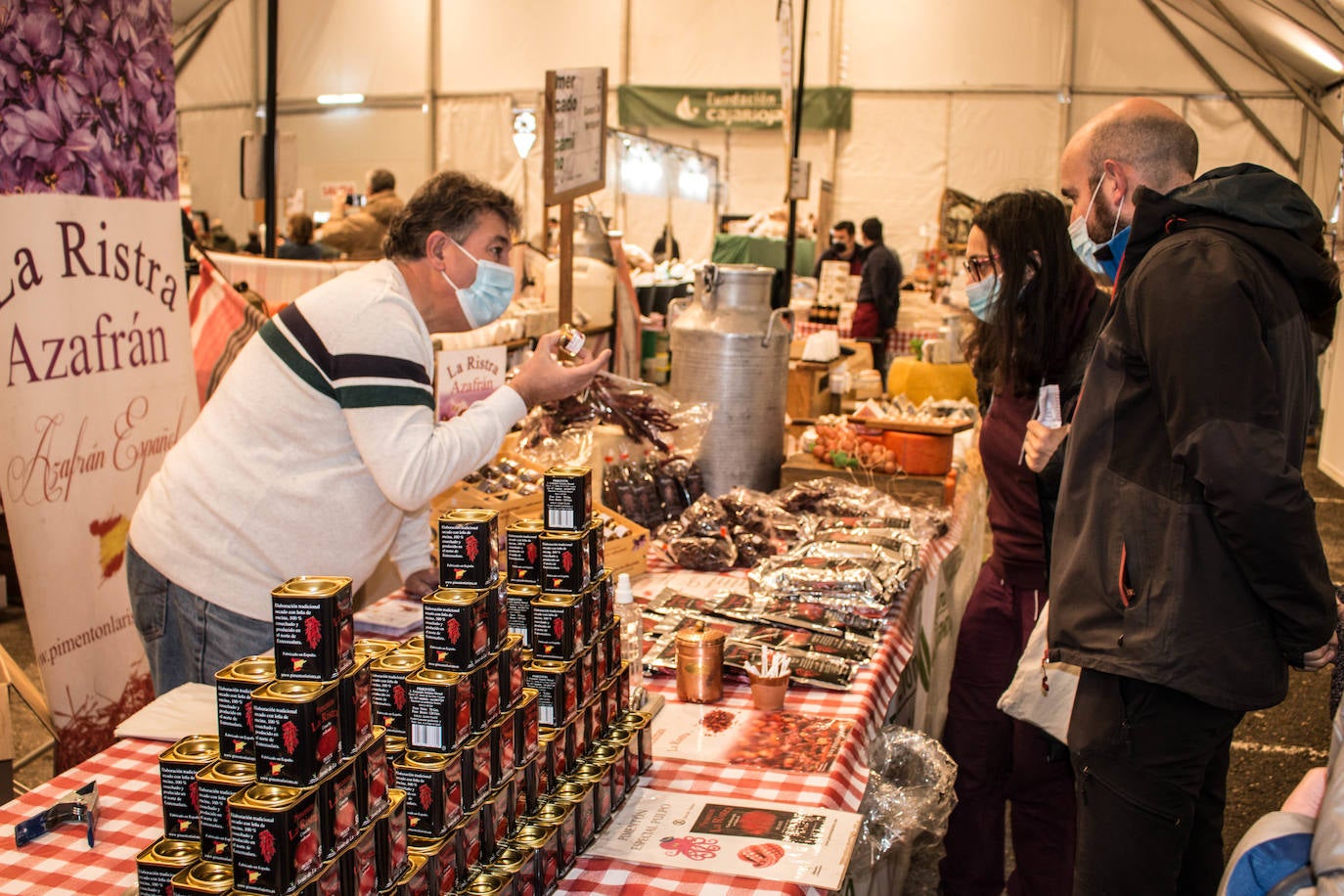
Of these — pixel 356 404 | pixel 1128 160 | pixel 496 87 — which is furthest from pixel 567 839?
pixel 496 87

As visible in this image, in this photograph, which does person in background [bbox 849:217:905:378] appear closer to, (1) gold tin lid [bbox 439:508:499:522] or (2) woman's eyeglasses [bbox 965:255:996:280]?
(2) woman's eyeglasses [bbox 965:255:996:280]

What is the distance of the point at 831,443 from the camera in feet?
13.4

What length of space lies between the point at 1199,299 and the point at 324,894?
146 centimetres

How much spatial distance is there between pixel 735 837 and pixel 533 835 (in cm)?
35

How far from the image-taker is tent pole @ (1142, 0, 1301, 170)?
13.2 metres

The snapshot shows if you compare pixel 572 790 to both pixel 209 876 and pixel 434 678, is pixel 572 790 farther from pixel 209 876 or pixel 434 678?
pixel 209 876

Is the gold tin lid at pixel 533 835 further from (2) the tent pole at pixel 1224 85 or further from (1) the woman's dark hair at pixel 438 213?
(2) the tent pole at pixel 1224 85

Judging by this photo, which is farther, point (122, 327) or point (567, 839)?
point (122, 327)

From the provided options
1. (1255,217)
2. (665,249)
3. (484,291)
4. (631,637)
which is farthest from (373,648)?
(665,249)

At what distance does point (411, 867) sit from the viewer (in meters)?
1.27

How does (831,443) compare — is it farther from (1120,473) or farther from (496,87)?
(496,87)

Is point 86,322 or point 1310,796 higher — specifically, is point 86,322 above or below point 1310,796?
above

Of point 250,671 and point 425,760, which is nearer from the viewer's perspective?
point 250,671

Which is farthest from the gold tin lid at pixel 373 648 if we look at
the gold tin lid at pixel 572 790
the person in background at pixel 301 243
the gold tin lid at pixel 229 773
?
the person in background at pixel 301 243
